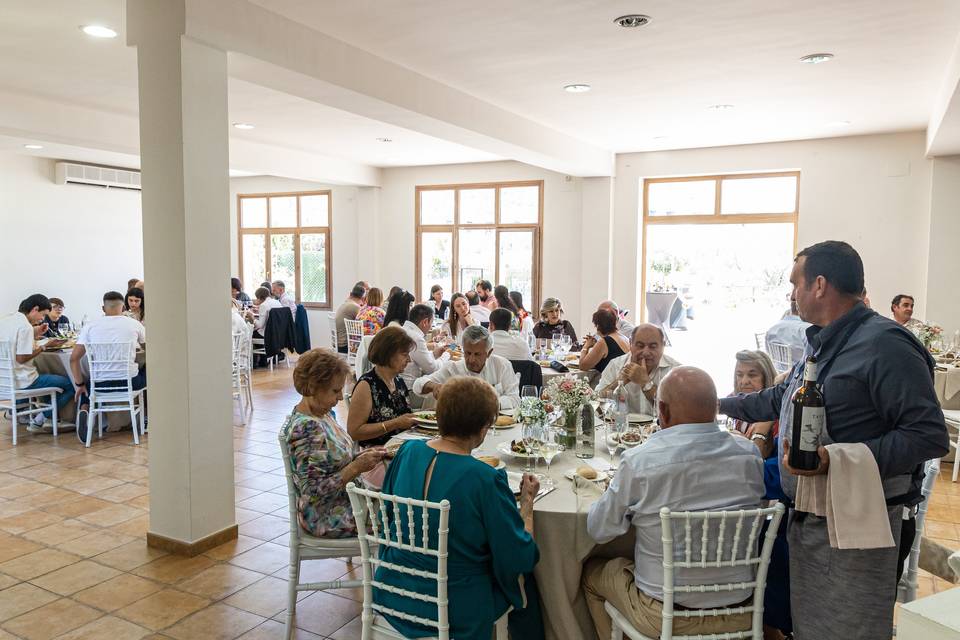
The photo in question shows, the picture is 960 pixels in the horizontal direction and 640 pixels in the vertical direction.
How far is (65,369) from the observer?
6500 millimetres

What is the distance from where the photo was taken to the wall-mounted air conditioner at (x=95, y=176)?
10.2 meters

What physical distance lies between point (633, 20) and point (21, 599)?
14.7ft

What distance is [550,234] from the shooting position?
10.0 meters

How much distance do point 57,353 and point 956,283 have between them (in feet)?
30.8

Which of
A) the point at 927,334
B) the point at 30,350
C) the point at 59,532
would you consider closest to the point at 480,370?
the point at 59,532

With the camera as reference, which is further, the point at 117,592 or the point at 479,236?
the point at 479,236

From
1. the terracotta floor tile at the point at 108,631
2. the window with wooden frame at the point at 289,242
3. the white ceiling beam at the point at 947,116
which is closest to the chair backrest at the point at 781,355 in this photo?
the white ceiling beam at the point at 947,116

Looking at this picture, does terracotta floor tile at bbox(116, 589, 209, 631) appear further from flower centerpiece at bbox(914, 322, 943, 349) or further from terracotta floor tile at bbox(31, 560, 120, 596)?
flower centerpiece at bbox(914, 322, 943, 349)

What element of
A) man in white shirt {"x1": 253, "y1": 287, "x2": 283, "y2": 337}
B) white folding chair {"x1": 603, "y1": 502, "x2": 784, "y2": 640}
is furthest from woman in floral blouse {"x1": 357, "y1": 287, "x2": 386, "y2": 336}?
white folding chair {"x1": 603, "y1": 502, "x2": 784, "y2": 640}

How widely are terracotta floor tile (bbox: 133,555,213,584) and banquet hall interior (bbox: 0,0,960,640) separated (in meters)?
0.02

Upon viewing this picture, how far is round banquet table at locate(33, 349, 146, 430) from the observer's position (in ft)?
21.1

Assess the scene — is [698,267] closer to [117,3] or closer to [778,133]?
[778,133]

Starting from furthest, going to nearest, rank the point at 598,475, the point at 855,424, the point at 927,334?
the point at 927,334 → the point at 598,475 → the point at 855,424

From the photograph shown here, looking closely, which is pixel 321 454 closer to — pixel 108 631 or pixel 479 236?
pixel 108 631
